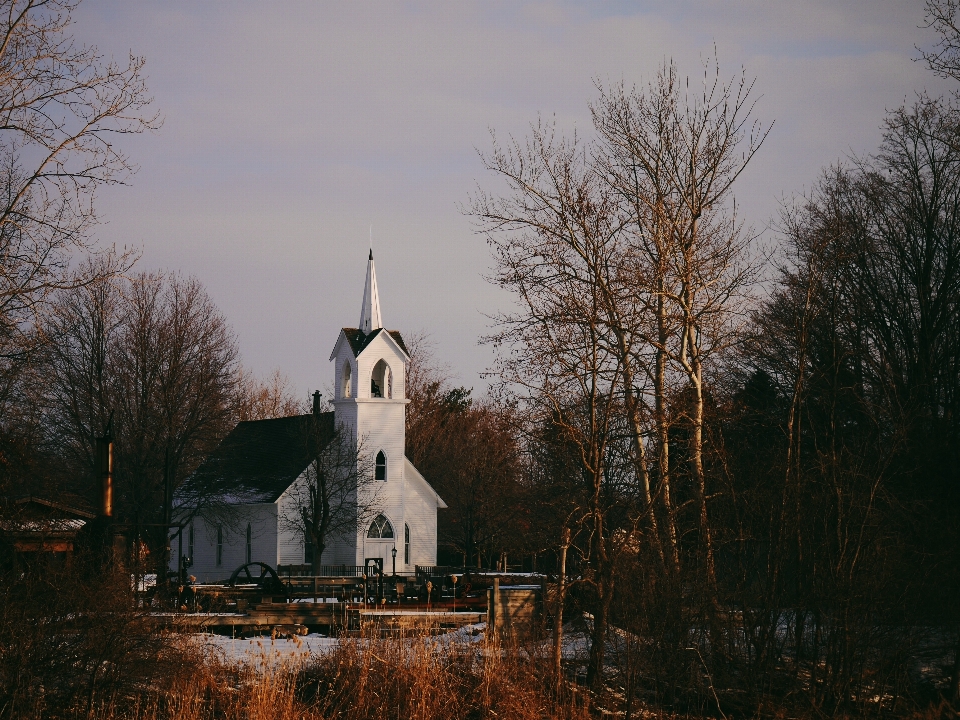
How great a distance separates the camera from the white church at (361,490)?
1998 inches

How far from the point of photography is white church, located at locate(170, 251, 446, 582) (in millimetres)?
50750

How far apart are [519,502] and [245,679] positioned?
105 ft

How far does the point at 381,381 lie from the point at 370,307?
10.9 feet

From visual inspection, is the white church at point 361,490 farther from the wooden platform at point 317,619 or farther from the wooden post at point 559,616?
the wooden post at point 559,616

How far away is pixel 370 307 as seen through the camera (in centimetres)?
5294

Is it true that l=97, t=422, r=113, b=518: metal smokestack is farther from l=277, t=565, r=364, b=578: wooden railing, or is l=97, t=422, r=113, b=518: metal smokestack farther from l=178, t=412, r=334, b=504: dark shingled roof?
l=178, t=412, r=334, b=504: dark shingled roof

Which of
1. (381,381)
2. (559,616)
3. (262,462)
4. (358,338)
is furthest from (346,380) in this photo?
(559,616)

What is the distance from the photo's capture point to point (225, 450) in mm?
54750

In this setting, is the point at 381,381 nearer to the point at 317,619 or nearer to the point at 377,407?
the point at 377,407

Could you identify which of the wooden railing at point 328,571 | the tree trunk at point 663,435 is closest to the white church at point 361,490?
the wooden railing at point 328,571

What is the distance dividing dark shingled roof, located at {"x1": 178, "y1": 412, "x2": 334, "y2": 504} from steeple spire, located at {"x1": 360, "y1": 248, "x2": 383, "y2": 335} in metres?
4.37

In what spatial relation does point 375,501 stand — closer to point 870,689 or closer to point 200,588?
point 200,588

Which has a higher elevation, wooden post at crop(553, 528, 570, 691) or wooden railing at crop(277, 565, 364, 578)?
wooden post at crop(553, 528, 570, 691)

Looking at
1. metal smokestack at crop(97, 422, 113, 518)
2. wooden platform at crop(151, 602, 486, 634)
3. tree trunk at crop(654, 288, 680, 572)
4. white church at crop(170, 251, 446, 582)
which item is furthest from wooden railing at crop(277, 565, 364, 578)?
tree trunk at crop(654, 288, 680, 572)
